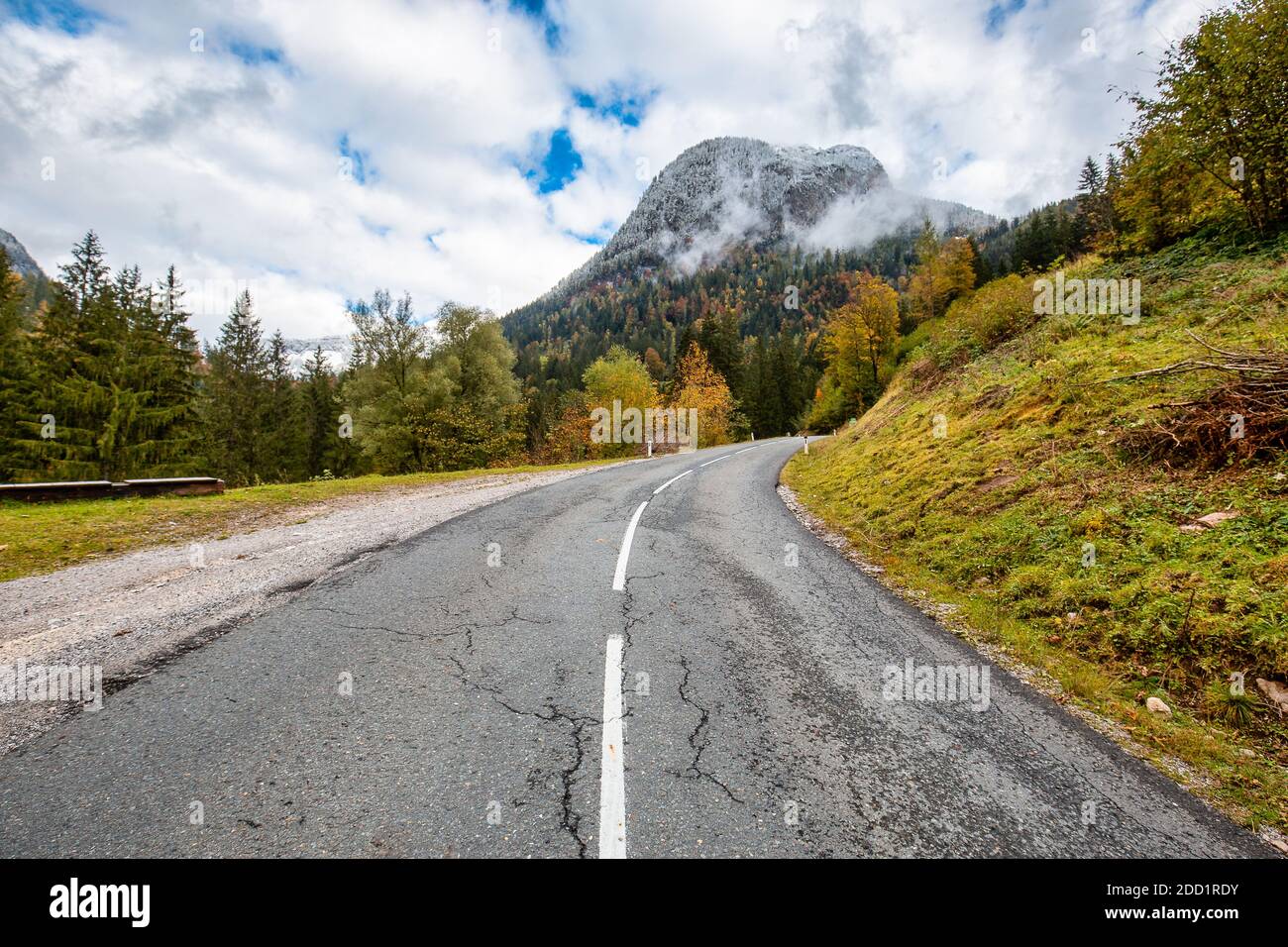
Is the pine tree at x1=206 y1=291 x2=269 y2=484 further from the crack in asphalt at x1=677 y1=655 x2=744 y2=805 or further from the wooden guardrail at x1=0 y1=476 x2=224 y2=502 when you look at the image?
the crack in asphalt at x1=677 y1=655 x2=744 y2=805

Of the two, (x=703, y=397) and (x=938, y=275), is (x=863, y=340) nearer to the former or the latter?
(x=938, y=275)

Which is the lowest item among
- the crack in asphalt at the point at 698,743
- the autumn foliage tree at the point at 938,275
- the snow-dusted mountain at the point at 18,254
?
the crack in asphalt at the point at 698,743

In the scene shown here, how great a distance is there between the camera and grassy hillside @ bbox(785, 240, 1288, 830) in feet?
11.9

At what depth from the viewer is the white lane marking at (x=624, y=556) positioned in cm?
609

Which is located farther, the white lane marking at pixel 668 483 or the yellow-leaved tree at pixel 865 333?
the yellow-leaved tree at pixel 865 333

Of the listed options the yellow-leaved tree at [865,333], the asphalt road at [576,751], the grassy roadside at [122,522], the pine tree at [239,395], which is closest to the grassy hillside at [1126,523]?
the asphalt road at [576,751]

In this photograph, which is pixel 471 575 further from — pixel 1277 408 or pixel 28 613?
pixel 1277 408

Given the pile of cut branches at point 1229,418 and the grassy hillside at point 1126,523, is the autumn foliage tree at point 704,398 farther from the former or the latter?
the pile of cut branches at point 1229,418

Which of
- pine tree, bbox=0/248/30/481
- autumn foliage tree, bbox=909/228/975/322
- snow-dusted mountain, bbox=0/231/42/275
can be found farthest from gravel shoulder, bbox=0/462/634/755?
snow-dusted mountain, bbox=0/231/42/275

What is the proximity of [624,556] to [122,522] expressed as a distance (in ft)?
30.7

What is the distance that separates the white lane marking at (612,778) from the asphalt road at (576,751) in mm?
15

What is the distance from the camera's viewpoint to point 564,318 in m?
169
